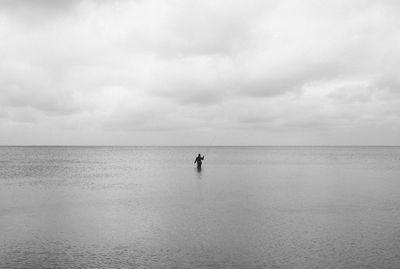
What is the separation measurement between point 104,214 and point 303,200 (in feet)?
55.7

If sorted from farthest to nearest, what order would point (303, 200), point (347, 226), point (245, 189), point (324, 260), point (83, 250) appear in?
point (245, 189), point (303, 200), point (347, 226), point (83, 250), point (324, 260)

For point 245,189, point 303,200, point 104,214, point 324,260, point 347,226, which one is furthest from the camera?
point 245,189

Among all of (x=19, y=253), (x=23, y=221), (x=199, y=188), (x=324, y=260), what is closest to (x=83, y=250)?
(x=19, y=253)

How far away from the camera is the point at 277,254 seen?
57.1 ft

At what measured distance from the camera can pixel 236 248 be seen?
18359 millimetres

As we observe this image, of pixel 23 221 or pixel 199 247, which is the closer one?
pixel 199 247

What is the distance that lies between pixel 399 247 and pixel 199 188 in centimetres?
2502

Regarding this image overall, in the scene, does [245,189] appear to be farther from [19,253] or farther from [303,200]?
[19,253]

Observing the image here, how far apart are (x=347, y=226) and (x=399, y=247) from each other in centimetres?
464

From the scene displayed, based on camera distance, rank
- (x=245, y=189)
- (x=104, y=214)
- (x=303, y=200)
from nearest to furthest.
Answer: (x=104, y=214) → (x=303, y=200) → (x=245, y=189)

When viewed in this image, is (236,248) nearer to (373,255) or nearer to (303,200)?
(373,255)

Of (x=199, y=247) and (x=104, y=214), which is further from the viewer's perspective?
(x=104, y=214)

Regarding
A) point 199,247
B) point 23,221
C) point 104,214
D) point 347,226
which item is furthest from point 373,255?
point 23,221

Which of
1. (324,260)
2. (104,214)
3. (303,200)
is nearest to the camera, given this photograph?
(324,260)
